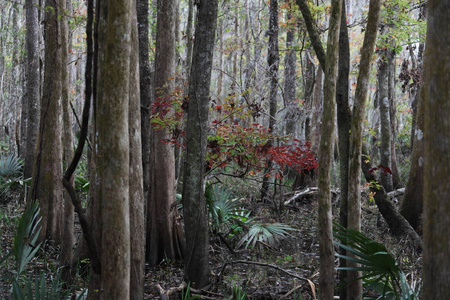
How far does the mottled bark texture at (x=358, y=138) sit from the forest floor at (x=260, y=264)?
3.03ft

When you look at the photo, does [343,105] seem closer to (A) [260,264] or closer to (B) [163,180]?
(A) [260,264]

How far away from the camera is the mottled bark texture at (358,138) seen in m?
4.93

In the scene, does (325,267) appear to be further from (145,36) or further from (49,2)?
(49,2)

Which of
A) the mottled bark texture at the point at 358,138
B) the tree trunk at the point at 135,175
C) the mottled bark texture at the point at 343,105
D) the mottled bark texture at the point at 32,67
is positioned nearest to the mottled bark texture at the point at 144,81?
the tree trunk at the point at 135,175

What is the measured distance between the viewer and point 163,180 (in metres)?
7.49

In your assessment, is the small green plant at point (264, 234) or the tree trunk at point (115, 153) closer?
the tree trunk at point (115, 153)

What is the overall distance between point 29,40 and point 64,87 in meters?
4.45

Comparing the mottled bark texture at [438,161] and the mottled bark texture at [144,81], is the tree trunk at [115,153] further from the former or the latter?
the mottled bark texture at [144,81]

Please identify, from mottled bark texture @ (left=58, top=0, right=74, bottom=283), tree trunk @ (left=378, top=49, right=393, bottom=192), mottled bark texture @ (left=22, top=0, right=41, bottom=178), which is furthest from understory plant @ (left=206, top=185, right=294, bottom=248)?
tree trunk @ (left=378, top=49, right=393, bottom=192)

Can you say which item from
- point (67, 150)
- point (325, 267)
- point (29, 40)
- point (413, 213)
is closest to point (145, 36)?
point (67, 150)

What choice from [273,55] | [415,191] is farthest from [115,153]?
[273,55]

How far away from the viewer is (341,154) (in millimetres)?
5539

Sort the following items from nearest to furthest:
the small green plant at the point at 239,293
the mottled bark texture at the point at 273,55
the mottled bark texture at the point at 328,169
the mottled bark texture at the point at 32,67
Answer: the small green plant at the point at 239,293
the mottled bark texture at the point at 328,169
the mottled bark texture at the point at 32,67
the mottled bark texture at the point at 273,55

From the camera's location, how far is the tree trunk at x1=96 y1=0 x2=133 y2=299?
3359 mm
